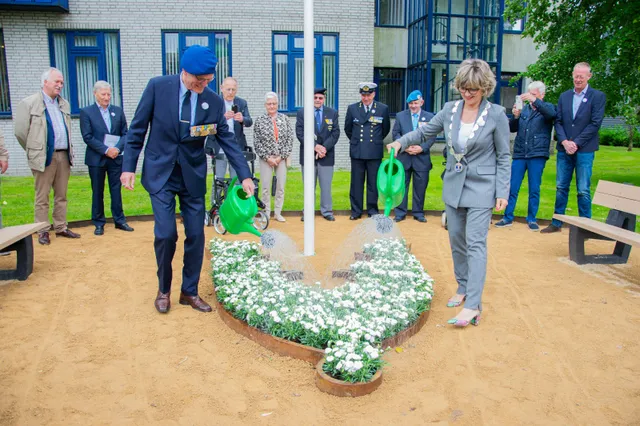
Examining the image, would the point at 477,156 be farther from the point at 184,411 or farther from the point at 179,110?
the point at 184,411

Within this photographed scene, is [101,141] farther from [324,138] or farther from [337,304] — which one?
[337,304]

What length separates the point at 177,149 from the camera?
4680 mm

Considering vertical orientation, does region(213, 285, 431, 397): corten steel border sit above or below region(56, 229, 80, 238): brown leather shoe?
below

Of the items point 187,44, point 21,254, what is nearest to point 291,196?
point 187,44

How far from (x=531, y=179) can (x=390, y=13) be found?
13521 millimetres

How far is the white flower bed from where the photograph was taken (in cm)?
370

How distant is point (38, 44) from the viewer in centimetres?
1491

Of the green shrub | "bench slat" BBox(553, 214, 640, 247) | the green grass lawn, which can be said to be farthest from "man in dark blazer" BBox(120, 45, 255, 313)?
the green shrub

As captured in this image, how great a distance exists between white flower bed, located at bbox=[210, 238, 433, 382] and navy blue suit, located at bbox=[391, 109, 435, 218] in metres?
3.40

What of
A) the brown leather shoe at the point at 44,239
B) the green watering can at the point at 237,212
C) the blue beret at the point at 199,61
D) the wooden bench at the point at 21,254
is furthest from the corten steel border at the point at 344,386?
the brown leather shoe at the point at 44,239

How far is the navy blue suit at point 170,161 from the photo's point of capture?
15.1ft

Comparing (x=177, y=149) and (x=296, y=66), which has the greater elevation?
(x=296, y=66)

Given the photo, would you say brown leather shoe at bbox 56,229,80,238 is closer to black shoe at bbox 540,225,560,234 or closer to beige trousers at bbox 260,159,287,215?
beige trousers at bbox 260,159,287,215

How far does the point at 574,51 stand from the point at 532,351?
10370 millimetres
